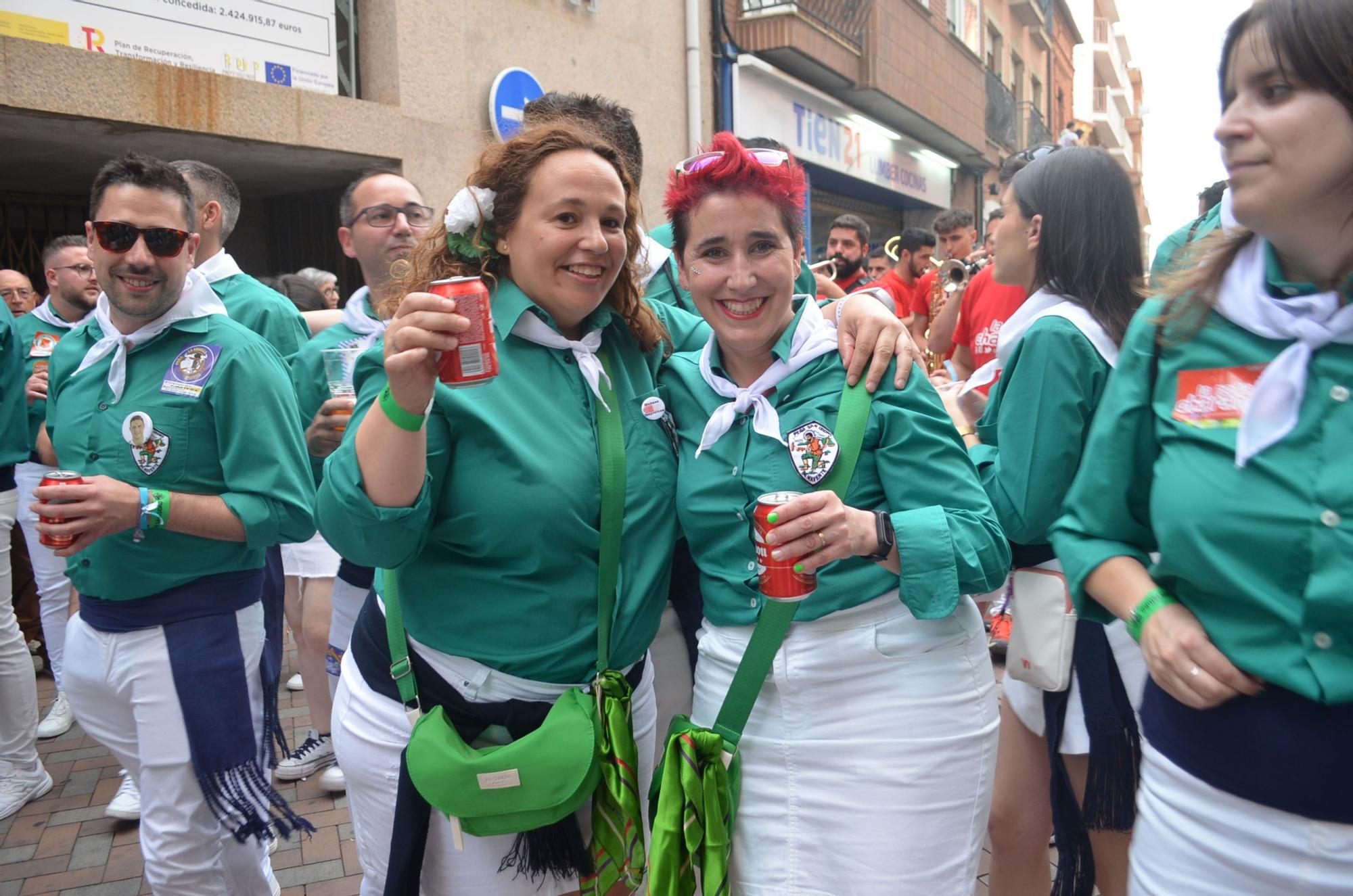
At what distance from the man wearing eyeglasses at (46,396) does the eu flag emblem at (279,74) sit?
2308mm

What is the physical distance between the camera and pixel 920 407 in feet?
6.88

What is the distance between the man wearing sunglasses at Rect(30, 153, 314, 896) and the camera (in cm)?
278

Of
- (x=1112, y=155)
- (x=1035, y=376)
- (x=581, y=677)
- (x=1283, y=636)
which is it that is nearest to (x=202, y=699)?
(x=581, y=677)

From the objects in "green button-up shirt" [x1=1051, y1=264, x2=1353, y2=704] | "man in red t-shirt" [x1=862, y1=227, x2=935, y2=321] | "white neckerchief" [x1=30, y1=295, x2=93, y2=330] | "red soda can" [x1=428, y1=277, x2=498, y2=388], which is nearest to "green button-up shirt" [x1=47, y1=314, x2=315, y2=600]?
"red soda can" [x1=428, y1=277, x2=498, y2=388]

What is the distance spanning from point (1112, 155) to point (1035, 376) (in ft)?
2.75

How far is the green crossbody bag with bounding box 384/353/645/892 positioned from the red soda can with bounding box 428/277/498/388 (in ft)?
1.36

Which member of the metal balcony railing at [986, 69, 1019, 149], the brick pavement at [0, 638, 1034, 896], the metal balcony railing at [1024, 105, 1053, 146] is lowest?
the brick pavement at [0, 638, 1034, 896]

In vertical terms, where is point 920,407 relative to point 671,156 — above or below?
below

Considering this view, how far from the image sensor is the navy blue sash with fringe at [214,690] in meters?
2.79

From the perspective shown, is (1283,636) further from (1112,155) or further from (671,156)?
(671,156)

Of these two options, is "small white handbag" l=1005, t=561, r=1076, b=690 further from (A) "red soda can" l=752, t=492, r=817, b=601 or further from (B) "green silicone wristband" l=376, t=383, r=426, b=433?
(B) "green silicone wristband" l=376, t=383, r=426, b=433

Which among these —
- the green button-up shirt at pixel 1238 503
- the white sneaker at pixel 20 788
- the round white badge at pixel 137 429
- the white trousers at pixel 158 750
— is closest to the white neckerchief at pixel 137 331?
the round white badge at pixel 137 429

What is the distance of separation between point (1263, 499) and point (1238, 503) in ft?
0.11

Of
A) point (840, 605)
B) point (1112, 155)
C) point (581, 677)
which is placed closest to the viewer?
point (840, 605)
